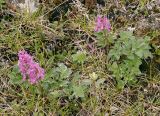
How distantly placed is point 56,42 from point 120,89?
749mm

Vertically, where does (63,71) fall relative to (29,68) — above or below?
below

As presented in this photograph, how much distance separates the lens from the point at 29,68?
3049 millimetres

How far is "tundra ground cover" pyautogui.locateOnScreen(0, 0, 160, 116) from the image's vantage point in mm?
3279

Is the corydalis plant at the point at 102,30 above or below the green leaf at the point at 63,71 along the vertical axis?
above

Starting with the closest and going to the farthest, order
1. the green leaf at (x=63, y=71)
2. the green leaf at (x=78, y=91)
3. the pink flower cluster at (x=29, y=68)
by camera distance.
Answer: the pink flower cluster at (x=29, y=68) → the green leaf at (x=78, y=91) → the green leaf at (x=63, y=71)

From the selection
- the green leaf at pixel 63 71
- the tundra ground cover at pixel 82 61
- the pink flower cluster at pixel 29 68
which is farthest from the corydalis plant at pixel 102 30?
the pink flower cluster at pixel 29 68

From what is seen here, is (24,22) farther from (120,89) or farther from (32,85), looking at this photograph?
(120,89)

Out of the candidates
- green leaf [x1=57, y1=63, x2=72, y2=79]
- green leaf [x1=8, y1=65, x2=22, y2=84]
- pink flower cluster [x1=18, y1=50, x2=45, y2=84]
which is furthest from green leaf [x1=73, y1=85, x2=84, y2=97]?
green leaf [x1=8, y1=65, x2=22, y2=84]

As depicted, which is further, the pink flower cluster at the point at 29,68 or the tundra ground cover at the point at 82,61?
the tundra ground cover at the point at 82,61

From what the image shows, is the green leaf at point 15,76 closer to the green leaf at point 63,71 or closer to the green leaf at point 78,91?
the green leaf at point 63,71

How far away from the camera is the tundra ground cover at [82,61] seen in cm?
328

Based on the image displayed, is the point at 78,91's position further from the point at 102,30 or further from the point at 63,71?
the point at 102,30

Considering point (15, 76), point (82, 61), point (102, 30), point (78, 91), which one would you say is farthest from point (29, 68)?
point (102, 30)

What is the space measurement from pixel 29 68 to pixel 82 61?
22.2 inches
